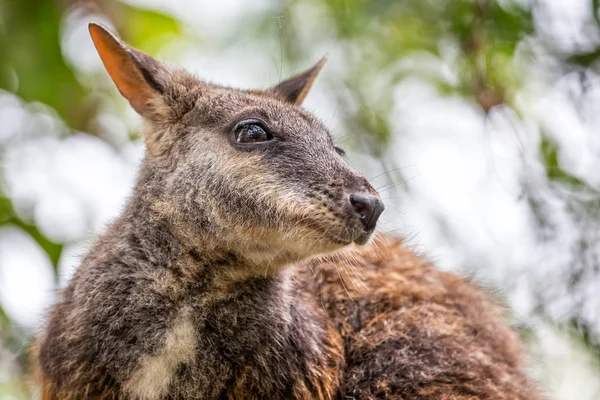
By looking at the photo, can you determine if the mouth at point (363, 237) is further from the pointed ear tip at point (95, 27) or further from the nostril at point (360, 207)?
the pointed ear tip at point (95, 27)

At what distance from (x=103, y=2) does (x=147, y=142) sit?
2456 millimetres

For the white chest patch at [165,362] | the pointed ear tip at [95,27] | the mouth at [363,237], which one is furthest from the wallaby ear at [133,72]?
the mouth at [363,237]

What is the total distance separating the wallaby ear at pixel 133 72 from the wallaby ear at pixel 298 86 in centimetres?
94

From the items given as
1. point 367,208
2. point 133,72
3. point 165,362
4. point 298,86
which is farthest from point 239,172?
point 298,86

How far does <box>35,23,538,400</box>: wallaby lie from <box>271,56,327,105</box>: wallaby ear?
38 centimetres

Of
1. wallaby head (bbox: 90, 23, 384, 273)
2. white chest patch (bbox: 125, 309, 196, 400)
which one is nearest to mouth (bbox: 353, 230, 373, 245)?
wallaby head (bbox: 90, 23, 384, 273)

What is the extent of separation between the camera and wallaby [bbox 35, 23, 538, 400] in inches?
182

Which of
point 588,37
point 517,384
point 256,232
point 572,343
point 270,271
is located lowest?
point 572,343

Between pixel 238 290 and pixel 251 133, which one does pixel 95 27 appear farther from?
pixel 238 290

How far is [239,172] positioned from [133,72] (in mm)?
1041

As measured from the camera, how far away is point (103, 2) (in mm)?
7297

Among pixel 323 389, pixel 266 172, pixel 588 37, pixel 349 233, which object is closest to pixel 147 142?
pixel 266 172

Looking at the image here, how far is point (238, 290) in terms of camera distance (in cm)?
489

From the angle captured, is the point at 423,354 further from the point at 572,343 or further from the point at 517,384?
the point at 572,343
